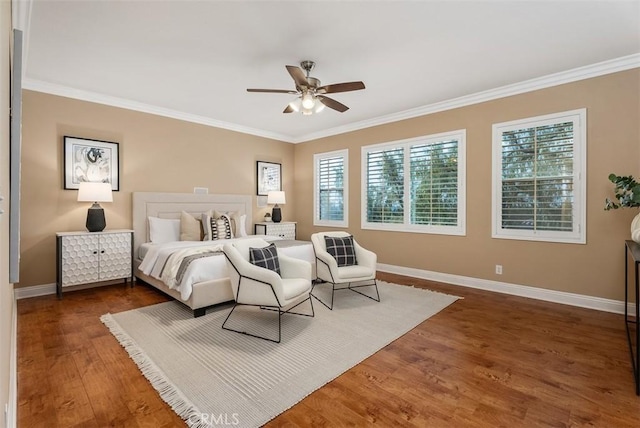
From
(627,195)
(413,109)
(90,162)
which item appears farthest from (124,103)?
(627,195)

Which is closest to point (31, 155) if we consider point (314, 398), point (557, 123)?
point (314, 398)

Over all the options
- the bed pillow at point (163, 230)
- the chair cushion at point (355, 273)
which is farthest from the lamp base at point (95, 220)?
the chair cushion at point (355, 273)

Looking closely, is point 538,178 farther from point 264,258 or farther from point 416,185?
point 264,258

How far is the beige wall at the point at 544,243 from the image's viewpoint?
133 inches

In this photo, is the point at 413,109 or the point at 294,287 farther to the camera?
the point at 413,109

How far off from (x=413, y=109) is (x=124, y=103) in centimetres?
442

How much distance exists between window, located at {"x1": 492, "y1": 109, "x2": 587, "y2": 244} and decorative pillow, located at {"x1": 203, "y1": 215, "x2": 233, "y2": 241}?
391 cm

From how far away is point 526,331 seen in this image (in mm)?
2953

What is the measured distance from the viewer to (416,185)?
506cm

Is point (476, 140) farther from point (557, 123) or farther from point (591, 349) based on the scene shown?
point (591, 349)

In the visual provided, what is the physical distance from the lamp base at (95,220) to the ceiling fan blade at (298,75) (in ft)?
10.4

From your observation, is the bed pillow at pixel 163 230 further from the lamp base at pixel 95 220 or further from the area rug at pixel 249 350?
the area rug at pixel 249 350

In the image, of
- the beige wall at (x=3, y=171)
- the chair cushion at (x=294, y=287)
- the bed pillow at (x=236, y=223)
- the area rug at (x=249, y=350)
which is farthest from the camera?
the bed pillow at (x=236, y=223)

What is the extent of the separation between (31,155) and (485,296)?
19.9 feet
